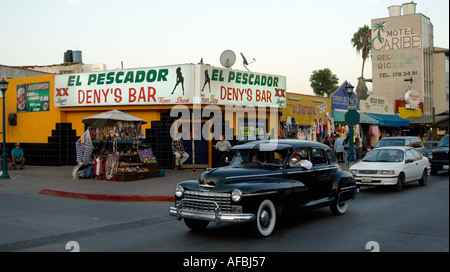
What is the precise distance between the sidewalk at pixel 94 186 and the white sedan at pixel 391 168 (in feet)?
21.1

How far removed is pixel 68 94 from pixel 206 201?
17.8 meters

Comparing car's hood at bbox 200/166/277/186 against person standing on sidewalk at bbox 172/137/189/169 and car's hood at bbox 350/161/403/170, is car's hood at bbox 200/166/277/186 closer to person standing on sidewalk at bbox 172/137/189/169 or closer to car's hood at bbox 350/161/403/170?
car's hood at bbox 350/161/403/170

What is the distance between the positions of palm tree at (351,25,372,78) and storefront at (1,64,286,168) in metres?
43.7

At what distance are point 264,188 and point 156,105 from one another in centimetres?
1404

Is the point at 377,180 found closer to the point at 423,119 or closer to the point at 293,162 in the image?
the point at 293,162

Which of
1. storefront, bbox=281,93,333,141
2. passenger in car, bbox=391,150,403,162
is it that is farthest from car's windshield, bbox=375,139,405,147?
passenger in car, bbox=391,150,403,162

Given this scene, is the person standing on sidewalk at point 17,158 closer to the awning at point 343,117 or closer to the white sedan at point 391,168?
the white sedan at point 391,168

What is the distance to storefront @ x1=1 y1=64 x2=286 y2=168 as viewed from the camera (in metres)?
20.8

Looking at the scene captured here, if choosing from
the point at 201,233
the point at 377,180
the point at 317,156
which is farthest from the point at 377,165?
the point at 201,233

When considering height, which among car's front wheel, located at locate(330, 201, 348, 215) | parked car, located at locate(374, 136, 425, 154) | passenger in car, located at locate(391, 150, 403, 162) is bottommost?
car's front wheel, located at locate(330, 201, 348, 215)

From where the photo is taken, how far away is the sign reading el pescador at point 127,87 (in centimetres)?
2042

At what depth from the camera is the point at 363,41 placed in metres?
64.4
